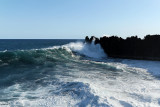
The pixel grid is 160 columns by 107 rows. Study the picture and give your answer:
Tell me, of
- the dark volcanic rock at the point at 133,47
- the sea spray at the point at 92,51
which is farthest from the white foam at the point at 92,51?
the dark volcanic rock at the point at 133,47

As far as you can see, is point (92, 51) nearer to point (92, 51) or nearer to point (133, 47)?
point (92, 51)

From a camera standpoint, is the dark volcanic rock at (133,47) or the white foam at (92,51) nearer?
the dark volcanic rock at (133,47)

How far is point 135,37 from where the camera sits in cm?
2422

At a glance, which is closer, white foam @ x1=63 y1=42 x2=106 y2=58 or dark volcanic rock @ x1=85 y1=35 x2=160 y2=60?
dark volcanic rock @ x1=85 y1=35 x2=160 y2=60

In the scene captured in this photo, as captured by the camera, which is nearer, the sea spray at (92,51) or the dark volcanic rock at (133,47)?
the dark volcanic rock at (133,47)

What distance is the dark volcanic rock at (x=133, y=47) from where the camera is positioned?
21.4m

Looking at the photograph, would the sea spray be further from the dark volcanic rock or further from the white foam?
Result: the dark volcanic rock

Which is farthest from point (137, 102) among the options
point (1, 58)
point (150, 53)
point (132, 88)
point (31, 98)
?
point (150, 53)

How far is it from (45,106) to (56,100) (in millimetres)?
638

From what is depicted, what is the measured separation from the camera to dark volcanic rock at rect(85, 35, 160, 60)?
21406mm

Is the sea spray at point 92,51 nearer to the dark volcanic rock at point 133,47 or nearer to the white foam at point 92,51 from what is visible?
the white foam at point 92,51

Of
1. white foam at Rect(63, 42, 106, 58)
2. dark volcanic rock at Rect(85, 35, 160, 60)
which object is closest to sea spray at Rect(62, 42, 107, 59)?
white foam at Rect(63, 42, 106, 58)

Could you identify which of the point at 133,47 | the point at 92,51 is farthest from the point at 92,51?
the point at 133,47

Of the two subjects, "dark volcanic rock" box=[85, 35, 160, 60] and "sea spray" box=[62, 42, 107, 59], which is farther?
"sea spray" box=[62, 42, 107, 59]
